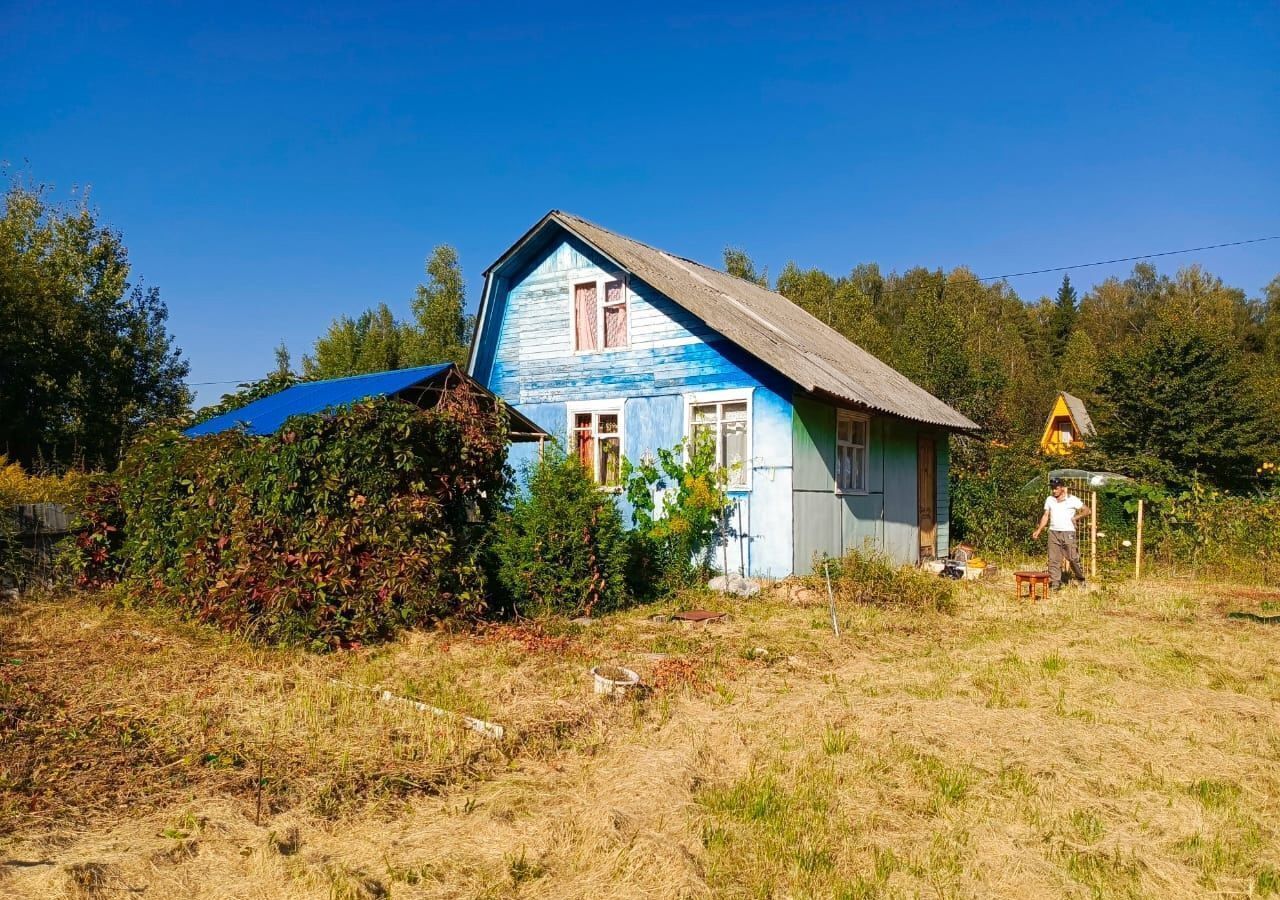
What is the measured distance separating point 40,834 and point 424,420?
564 centimetres

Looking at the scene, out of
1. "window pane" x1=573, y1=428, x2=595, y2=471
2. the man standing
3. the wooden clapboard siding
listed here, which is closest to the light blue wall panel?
the wooden clapboard siding

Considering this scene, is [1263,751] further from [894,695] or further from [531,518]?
[531,518]

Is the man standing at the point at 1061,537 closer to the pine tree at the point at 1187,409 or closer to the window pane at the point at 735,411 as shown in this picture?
the window pane at the point at 735,411

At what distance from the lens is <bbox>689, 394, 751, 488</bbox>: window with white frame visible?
13.5 metres

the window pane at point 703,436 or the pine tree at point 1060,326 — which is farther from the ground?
the pine tree at point 1060,326

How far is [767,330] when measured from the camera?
15297mm

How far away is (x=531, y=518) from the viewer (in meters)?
10.0

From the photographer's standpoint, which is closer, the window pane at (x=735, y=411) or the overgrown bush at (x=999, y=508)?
the window pane at (x=735, y=411)

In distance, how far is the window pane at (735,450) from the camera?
13.5 meters

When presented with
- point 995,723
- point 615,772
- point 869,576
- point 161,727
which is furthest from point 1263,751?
point 161,727

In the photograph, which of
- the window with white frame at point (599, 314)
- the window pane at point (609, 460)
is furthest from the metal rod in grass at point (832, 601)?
the window with white frame at point (599, 314)

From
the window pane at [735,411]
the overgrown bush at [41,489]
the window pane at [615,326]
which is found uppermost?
the window pane at [615,326]

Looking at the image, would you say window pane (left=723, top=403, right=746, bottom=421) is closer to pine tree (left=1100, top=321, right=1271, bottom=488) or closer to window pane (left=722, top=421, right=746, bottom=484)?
window pane (left=722, top=421, right=746, bottom=484)

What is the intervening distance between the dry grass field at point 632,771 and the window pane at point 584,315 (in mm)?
7818
